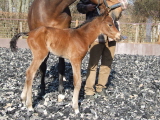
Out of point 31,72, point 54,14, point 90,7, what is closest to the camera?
point 31,72

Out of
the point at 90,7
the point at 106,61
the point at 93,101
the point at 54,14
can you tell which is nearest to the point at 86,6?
the point at 90,7

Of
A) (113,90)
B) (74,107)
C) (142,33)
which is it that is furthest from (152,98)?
(142,33)

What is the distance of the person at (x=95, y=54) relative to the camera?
4.59 metres

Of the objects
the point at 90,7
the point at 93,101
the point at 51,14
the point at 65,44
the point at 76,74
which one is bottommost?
the point at 93,101

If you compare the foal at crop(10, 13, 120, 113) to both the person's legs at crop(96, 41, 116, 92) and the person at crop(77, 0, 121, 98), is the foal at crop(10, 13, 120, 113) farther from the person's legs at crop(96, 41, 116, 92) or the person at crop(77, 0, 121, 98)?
the person's legs at crop(96, 41, 116, 92)

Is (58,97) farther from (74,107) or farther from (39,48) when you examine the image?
(39,48)

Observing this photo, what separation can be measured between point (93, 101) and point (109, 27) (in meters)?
1.56

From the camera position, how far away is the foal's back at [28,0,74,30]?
15.3 feet

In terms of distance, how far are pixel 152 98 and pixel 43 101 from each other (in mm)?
2294

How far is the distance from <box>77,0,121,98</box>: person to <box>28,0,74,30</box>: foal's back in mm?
376

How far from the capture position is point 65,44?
3.97 m

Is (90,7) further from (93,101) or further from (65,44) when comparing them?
(93,101)

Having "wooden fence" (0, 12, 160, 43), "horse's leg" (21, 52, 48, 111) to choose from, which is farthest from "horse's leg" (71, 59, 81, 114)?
"wooden fence" (0, 12, 160, 43)

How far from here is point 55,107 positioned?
4.14 metres
